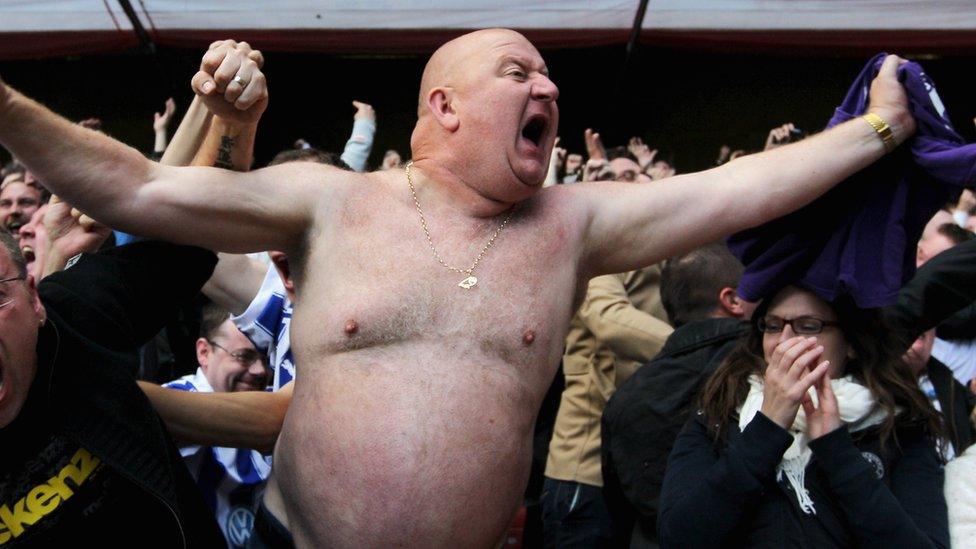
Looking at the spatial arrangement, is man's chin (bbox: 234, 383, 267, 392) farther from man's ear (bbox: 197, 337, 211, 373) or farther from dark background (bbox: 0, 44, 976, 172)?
dark background (bbox: 0, 44, 976, 172)

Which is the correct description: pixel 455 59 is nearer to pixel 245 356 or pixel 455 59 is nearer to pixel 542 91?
pixel 542 91

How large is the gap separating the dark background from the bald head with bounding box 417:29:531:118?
6.80 metres

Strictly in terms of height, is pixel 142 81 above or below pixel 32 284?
below

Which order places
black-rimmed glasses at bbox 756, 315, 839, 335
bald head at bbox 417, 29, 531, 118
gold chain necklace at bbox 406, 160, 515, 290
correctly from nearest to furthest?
gold chain necklace at bbox 406, 160, 515, 290, bald head at bbox 417, 29, 531, 118, black-rimmed glasses at bbox 756, 315, 839, 335

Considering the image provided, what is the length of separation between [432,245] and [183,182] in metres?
0.55

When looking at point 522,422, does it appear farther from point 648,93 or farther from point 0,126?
point 648,93

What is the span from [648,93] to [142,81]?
414cm

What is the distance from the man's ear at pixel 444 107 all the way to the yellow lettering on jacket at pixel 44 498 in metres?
1.09

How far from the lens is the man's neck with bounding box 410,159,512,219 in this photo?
9.26ft

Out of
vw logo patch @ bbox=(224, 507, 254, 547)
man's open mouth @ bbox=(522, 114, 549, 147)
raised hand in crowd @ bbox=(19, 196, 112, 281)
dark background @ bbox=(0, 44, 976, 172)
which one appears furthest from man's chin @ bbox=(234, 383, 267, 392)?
dark background @ bbox=(0, 44, 976, 172)

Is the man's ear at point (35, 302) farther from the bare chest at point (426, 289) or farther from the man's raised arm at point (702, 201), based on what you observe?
the man's raised arm at point (702, 201)

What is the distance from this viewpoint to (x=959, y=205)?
20.5 feet

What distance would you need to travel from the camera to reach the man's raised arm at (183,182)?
2.45 metres

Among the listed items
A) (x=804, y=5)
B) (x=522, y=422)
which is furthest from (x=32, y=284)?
(x=804, y=5)
